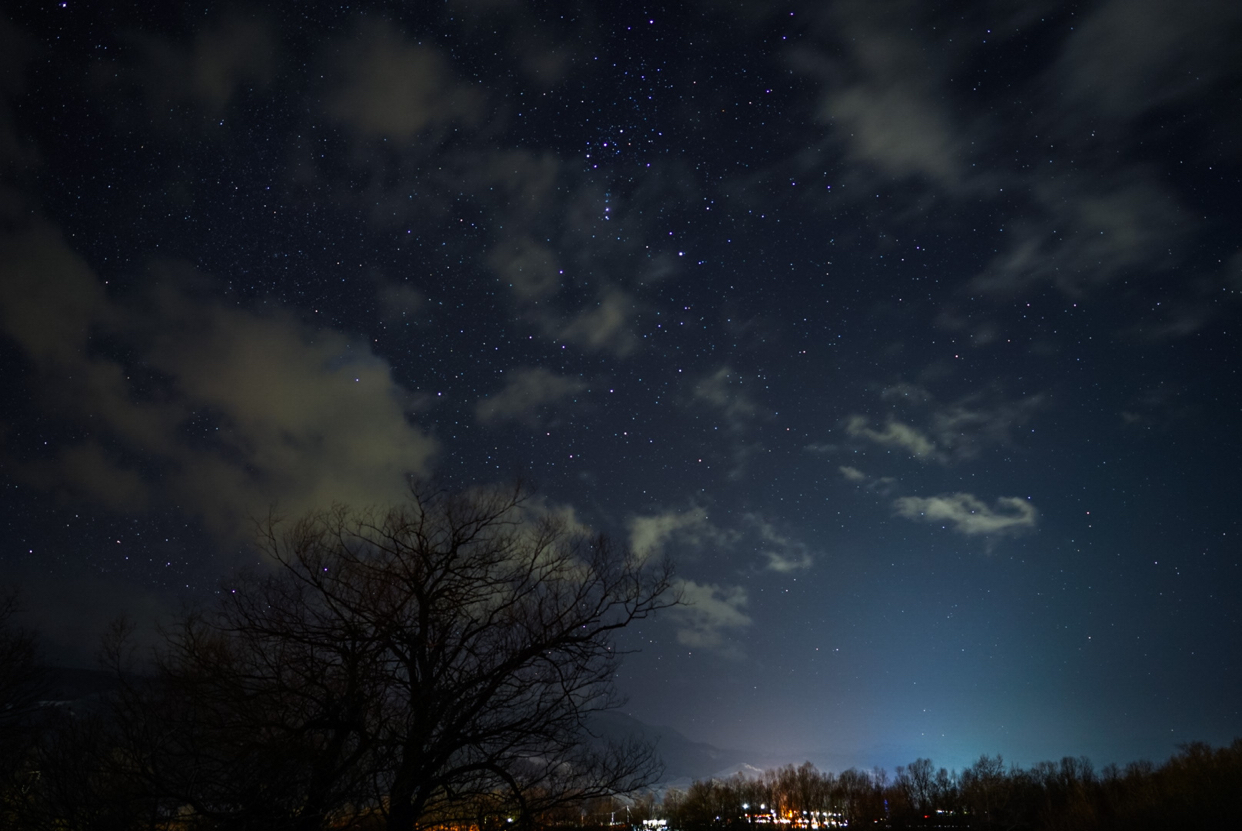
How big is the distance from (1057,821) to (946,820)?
27.7m

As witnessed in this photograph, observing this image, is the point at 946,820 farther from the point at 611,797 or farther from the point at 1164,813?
the point at 611,797

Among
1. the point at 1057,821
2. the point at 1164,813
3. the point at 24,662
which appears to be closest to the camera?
the point at 24,662

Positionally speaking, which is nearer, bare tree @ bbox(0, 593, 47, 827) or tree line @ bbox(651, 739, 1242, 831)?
bare tree @ bbox(0, 593, 47, 827)

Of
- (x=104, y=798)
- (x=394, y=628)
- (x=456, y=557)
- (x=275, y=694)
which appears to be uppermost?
(x=456, y=557)

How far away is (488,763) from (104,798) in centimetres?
560

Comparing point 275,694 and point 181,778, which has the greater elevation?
point 275,694

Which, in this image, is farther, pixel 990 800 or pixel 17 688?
pixel 990 800

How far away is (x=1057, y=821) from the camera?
302 ft

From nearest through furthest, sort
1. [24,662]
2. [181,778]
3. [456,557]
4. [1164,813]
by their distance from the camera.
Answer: [181,778]
[456,557]
[24,662]
[1164,813]

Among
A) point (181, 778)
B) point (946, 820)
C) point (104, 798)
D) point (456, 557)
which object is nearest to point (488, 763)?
point (456, 557)

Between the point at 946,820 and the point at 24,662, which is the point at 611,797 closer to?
the point at 24,662

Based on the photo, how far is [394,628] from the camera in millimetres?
9930

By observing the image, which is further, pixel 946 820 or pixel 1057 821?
pixel 946 820

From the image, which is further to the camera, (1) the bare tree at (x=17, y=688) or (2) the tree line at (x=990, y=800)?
(2) the tree line at (x=990, y=800)
